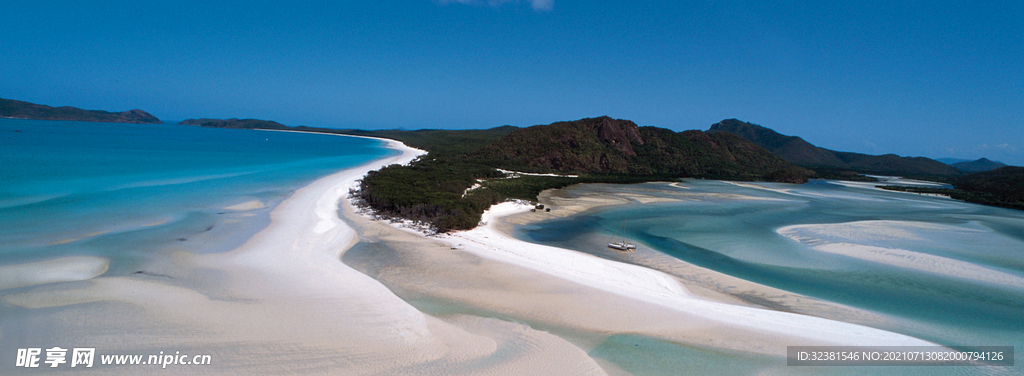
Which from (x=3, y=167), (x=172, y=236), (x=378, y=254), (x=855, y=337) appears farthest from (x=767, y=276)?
(x=3, y=167)

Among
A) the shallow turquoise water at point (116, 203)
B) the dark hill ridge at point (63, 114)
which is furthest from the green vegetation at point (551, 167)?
the dark hill ridge at point (63, 114)

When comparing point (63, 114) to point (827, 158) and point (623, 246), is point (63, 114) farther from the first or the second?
point (827, 158)

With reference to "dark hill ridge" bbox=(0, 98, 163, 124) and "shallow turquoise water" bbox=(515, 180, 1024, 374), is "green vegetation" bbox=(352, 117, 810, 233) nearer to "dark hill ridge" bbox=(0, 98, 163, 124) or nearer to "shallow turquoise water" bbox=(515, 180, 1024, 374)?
"shallow turquoise water" bbox=(515, 180, 1024, 374)

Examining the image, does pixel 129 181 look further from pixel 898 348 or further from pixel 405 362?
pixel 898 348

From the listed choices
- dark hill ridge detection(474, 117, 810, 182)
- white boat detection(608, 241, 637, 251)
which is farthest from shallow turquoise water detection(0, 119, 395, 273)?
dark hill ridge detection(474, 117, 810, 182)

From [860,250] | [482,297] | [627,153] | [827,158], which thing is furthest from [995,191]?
[827,158]

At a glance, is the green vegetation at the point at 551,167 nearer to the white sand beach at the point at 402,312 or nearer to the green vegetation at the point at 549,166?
the green vegetation at the point at 549,166

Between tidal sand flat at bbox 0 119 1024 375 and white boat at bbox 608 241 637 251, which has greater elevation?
white boat at bbox 608 241 637 251
